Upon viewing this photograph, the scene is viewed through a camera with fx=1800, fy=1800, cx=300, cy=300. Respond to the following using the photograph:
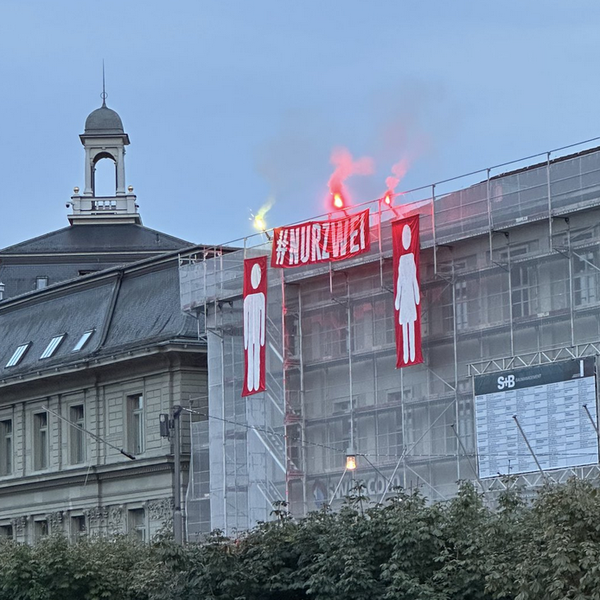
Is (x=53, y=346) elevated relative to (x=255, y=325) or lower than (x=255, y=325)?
elevated

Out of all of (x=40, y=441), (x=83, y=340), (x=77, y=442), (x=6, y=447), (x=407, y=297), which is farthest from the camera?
(x=6, y=447)

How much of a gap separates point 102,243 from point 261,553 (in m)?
62.6

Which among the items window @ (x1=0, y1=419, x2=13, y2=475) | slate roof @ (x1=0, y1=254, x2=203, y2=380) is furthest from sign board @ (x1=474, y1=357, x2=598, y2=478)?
window @ (x1=0, y1=419, x2=13, y2=475)

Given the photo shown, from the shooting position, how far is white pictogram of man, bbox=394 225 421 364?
47312 mm

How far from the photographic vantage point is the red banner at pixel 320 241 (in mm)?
49719

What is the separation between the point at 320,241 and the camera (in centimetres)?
5094

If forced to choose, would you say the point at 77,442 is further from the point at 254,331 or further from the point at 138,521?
the point at 254,331

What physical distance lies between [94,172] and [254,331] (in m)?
53.8

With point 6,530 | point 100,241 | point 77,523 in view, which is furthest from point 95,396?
point 100,241

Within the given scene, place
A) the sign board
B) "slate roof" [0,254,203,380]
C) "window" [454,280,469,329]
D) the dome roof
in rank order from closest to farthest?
1. the sign board
2. "window" [454,280,469,329]
3. "slate roof" [0,254,203,380]
4. the dome roof

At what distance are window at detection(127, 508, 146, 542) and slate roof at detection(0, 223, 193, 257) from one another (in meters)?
35.3

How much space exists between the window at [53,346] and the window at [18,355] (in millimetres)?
1728

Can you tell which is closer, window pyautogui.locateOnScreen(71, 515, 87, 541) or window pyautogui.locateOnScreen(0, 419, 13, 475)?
window pyautogui.locateOnScreen(71, 515, 87, 541)

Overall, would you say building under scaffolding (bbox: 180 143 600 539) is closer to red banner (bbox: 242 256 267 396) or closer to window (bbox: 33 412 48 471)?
red banner (bbox: 242 256 267 396)
